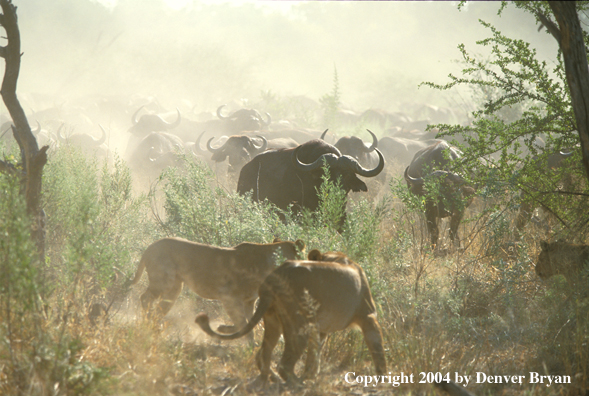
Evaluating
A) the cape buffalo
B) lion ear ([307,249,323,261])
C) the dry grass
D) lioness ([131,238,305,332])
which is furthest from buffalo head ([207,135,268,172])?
lion ear ([307,249,323,261])

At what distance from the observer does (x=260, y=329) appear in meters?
4.34

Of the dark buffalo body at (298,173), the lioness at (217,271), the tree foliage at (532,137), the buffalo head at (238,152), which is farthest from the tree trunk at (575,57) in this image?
the buffalo head at (238,152)

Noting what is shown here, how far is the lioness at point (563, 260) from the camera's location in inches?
182

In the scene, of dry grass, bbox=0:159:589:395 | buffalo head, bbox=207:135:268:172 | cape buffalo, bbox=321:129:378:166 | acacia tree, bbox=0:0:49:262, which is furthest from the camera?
cape buffalo, bbox=321:129:378:166

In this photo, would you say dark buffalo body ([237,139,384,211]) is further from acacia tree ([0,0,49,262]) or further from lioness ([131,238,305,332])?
acacia tree ([0,0,49,262])

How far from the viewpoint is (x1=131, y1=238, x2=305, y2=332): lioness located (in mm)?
4109

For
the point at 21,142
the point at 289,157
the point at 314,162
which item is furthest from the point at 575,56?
the point at 289,157

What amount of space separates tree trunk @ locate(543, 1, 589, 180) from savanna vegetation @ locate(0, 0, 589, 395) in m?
1.42

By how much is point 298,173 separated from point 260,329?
388cm

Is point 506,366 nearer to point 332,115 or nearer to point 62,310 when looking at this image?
point 62,310

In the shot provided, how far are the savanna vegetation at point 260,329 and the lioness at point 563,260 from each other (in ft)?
0.38

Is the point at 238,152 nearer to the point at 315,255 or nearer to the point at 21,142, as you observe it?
the point at 21,142

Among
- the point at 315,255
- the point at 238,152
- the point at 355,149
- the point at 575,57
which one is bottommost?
the point at 315,255

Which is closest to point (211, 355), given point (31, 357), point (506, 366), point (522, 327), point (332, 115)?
point (31, 357)
